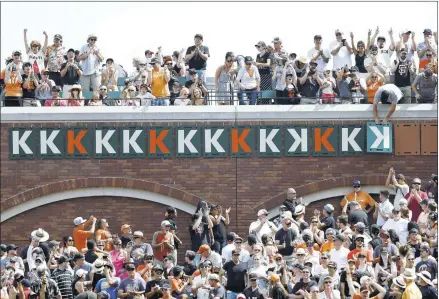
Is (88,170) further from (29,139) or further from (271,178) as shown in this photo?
(271,178)

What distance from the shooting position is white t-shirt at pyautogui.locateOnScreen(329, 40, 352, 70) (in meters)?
36.9

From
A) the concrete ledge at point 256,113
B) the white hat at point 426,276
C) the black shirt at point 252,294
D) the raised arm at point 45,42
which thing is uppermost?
the raised arm at point 45,42

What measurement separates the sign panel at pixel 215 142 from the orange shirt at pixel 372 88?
10.0 feet

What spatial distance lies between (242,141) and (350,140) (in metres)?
2.26

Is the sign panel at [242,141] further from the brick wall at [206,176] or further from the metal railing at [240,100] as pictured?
the metal railing at [240,100]

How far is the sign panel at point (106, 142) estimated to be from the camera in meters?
36.2

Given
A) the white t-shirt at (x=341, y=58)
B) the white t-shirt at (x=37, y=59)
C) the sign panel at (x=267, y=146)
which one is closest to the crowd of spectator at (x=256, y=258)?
the sign panel at (x=267, y=146)

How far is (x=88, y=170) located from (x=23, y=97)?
2.08m

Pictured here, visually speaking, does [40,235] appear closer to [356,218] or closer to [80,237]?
[80,237]

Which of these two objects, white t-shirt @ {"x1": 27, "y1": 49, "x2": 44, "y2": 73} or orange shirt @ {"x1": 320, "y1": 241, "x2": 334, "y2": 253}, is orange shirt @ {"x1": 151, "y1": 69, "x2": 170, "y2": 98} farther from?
orange shirt @ {"x1": 320, "y1": 241, "x2": 334, "y2": 253}

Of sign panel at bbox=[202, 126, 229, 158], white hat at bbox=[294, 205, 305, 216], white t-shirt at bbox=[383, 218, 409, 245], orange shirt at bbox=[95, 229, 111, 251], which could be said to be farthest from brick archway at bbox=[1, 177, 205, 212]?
white t-shirt at bbox=[383, 218, 409, 245]

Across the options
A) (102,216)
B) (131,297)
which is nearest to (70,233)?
(102,216)

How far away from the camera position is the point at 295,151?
119 ft

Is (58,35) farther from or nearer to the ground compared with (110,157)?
farther from the ground
